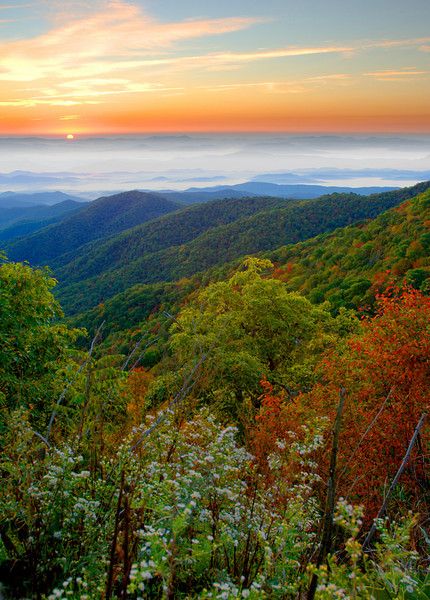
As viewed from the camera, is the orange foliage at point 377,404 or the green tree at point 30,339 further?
the green tree at point 30,339

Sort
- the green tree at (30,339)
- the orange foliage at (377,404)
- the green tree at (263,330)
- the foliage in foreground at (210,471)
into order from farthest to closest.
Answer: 1. the green tree at (263,330)
2. the green tree at (30,339)
3. the orange foliage at (377,404)
4. the foliage in foreground at (210,471)

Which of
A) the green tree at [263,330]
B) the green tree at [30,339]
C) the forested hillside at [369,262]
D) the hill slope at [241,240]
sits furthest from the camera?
the hill slope at [241,240]

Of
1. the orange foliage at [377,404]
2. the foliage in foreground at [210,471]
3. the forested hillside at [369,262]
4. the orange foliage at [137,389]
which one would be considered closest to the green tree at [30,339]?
the foliage in foreground at [210,471]

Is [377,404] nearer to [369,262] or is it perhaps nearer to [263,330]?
[263,330]

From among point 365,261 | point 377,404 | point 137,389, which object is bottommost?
point 137,389

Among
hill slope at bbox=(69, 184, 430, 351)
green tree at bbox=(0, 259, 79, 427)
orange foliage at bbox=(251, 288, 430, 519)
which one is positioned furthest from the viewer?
hill slope at bbox=(69, 184, 430, 351)

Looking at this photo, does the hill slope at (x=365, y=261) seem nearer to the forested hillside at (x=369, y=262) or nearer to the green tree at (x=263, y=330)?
the forested hillside at (x=369, y=262)

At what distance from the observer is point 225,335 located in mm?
22578

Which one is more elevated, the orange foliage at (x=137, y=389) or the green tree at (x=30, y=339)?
the green tree at (x=30, y=339)

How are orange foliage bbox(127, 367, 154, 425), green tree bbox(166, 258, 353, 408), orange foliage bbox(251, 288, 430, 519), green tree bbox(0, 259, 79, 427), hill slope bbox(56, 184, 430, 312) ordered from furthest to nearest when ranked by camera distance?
1. hill slope bbox(56, 184, 430, 312)
2. green tree bbox(166, 258, 353, 408)
3. green tree bbox(0, 259, 79, 427)
4. orange foliage bbox(127, 367, 154, 425)
5. orange foliage bbox(251, 288, 430, 519)

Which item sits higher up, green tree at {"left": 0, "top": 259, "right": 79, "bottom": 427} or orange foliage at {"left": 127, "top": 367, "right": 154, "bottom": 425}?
green tree at {"left": 0, "top": 259, "right": 79, "bottom": 427}

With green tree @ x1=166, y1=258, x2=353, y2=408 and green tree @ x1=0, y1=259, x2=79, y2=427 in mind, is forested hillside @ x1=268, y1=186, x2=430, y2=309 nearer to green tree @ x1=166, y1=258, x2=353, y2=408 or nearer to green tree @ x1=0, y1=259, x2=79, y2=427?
green tree @ x1=166, y1=258, x2=353, y2=408

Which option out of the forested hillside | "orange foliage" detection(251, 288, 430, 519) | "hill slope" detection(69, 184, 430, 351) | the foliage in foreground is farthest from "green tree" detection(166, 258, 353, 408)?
the forested hillside

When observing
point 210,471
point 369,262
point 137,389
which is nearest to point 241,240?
point 369,262
